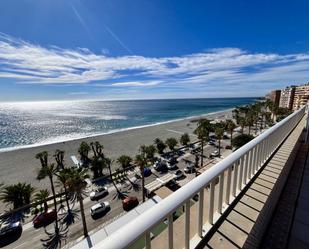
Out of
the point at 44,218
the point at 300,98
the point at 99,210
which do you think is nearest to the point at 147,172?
the point at 99,210

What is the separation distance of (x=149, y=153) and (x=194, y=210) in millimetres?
22895

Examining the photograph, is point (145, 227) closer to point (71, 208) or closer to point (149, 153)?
point (71, 208)

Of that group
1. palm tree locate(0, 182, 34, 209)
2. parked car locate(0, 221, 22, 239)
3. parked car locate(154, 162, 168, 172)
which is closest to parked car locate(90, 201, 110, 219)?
parked car locate(0, 221, 22, 239)

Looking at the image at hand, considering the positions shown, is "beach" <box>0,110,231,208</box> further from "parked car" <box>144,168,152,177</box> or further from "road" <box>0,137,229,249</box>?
"road" <box>0,137,229,249</box>

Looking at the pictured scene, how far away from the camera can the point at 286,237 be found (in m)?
2.69

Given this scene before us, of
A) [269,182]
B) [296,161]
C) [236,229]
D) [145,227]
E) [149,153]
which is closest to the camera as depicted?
[145,227]

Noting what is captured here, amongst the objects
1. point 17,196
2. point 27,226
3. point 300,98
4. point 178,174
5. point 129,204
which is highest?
point 300,98

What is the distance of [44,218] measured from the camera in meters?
13.5

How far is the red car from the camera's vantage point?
1323 cm

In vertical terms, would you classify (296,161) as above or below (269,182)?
below

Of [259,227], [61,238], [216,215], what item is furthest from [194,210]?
[61,238]

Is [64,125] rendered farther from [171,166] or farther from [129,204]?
[129,204]

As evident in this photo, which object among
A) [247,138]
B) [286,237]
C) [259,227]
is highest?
[259,227]

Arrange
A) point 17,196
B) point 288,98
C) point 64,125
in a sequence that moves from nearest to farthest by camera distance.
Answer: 1. point 17,196
2. point 64,125
3. point 288,98
